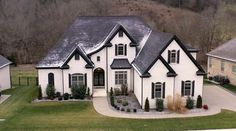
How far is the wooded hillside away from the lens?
54.8 metres

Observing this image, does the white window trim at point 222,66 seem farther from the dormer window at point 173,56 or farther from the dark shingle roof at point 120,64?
the dormer window at point 173,56

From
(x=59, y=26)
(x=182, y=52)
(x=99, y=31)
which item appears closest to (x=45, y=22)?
(x=59, y=26)

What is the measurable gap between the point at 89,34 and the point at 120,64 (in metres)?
5.33

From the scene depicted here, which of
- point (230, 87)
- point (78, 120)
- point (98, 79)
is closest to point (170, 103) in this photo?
point (78, 120)

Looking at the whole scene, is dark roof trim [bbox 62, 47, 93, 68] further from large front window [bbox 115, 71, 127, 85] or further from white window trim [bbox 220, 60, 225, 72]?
white window trim [bbox 220, 60, 225, 72]

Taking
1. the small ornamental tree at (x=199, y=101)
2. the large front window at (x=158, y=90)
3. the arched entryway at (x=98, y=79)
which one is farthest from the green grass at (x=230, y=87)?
the arched entryway at (x=98, y=79)

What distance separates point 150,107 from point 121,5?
5322cm

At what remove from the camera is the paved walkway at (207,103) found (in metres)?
24.7

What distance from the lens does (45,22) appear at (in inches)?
2416

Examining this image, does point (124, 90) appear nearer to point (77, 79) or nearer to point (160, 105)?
point (77, 79)

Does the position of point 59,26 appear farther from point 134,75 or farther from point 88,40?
point 134,75

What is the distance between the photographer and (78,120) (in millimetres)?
23516

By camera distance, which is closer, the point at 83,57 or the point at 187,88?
the point at 187,88

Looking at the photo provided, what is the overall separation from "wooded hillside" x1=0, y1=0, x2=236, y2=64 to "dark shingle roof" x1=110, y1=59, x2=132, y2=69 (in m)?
22.8
